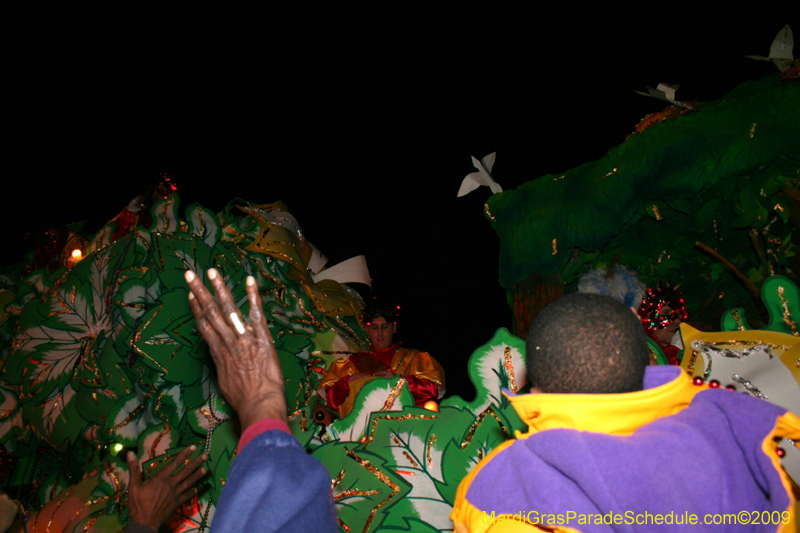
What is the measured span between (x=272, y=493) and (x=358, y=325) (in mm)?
2209

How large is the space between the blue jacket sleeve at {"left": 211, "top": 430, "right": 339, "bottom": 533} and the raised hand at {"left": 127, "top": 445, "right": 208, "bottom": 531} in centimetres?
56

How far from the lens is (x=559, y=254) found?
159 centimetres

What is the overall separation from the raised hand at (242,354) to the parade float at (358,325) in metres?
0.69

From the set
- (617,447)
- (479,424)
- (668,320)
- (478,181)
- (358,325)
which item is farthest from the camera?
(358,325)

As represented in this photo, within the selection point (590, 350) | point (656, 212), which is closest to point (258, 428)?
point (590, 350)

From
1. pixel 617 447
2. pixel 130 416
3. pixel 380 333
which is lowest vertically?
→ pixel 380 333

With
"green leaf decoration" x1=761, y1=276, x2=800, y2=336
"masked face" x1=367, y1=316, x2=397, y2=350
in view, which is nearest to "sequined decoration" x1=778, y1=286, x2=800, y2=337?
"green leaf decoration" x1=761, y1=276, x2=800, y2=336

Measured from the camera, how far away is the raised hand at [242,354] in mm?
599

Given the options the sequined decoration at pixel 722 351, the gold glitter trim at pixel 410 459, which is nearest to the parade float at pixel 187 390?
the gold glitter trim at pixel 410 459

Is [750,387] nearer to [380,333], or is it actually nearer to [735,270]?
[735,270]

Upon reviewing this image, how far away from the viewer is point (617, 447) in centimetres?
52

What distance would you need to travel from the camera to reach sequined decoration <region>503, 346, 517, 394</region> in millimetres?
1181

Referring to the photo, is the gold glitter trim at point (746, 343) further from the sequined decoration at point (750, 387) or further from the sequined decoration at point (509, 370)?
the sequined decoration at point (509, 370)

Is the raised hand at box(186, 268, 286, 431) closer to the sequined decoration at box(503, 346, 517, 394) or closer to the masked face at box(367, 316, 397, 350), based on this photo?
the sequined decoration at box(503, 346, 517, 394)
